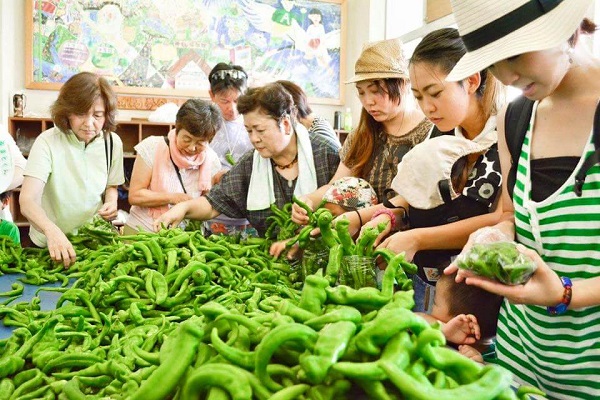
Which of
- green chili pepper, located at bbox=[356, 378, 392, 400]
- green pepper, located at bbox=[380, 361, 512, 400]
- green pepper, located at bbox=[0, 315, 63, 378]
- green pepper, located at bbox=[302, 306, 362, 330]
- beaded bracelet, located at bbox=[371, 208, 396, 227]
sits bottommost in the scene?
green pepper, located at bbox=[0, 315, 63, 378]

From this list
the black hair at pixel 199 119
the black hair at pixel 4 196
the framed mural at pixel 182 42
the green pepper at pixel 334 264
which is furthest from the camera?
the framed mural at pixel 182 42

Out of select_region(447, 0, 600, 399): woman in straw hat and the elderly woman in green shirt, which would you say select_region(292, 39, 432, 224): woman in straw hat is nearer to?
select_region(447, 0, 600, 399): woman in straw hat

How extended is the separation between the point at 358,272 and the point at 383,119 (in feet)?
3.21

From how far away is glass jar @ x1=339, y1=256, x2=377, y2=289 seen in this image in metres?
1.76

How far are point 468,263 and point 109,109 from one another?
247cm

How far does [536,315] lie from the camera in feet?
4.57

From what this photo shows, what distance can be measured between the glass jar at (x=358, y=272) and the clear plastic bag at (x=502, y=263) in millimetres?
595

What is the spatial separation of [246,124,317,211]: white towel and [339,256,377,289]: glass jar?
1.12 meters

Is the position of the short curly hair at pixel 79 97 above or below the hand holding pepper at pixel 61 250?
above

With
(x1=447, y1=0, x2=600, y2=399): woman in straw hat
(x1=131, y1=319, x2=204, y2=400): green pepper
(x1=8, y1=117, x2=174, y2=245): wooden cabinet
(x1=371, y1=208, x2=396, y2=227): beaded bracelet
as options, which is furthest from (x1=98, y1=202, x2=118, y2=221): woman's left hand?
(x1=8, y1=117, x2=174, y2=245): wooden cabinet

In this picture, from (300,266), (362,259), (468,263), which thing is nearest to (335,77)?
(300,266)

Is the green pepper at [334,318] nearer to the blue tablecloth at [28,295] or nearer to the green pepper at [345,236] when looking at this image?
the green pepper at [345,236]

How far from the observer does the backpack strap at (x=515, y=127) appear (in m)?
1.44

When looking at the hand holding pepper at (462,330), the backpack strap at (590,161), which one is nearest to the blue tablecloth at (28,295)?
the hand holding pepper at (462,330)
